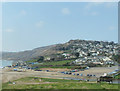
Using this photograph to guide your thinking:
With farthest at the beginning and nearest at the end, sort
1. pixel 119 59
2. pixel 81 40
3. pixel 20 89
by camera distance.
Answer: pixel 81 40 < pixel 119 59 < pixel 20 89

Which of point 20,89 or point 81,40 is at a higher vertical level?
point 81,40

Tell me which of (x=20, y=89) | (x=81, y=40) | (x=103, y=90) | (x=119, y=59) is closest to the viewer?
(x=103, y=90)

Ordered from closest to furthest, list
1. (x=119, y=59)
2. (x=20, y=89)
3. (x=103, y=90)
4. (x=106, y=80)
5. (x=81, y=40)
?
(x=103, y=90), (x=20, y=89), (x=106, y=80), (x=119, y=59), (x=81, y=40)

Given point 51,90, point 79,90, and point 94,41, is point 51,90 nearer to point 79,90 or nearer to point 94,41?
point 79,90

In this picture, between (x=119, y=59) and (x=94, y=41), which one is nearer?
(x=119, y=59)

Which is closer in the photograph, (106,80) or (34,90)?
(34,90)

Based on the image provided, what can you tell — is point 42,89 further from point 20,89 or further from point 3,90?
point 3,90

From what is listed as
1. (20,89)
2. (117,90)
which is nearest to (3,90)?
(20,89)

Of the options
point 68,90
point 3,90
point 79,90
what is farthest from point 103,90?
point 3,90

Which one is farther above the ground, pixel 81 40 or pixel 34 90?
pixel 81 40
